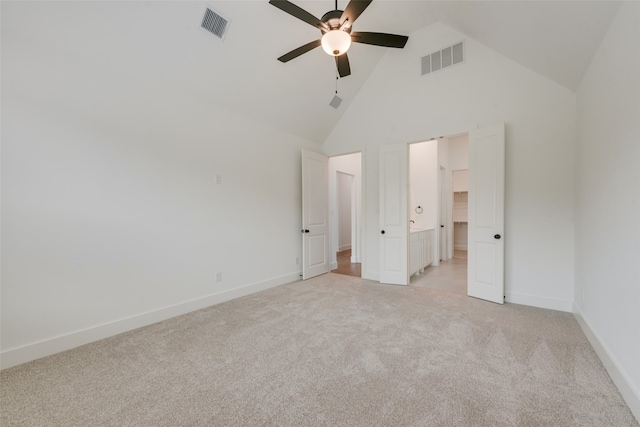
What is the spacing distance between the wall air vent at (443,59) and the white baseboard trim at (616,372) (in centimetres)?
368

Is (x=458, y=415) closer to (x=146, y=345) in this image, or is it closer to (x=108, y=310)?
(x=146, y=345)

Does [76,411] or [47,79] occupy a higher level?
[47,79]

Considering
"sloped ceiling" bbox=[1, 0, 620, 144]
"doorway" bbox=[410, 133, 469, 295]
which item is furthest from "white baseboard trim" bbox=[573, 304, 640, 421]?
"sloped ceiling" bbox=[1, 0, 620, 144]

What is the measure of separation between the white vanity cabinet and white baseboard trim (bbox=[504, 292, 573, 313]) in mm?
1509

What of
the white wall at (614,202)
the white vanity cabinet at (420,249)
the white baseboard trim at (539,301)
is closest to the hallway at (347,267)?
the white vanity cabinet at (420,249)

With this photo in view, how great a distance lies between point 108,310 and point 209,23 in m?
3.15

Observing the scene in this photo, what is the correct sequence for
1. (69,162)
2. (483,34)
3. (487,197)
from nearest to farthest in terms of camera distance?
(69,162) → (483,34) → (487,197)

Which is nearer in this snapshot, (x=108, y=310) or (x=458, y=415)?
(x=458, y=415)

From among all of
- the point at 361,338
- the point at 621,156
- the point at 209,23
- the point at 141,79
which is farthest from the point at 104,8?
the point at 621,156

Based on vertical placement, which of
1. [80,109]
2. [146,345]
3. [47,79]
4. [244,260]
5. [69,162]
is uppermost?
[47,79]

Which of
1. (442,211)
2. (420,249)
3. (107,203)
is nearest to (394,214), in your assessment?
(420,249)

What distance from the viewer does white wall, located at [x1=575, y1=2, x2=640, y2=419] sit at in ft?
5.26

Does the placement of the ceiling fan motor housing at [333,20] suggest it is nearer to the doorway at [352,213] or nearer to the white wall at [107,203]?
the white wall at [107,203]

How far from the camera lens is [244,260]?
3.88 m
